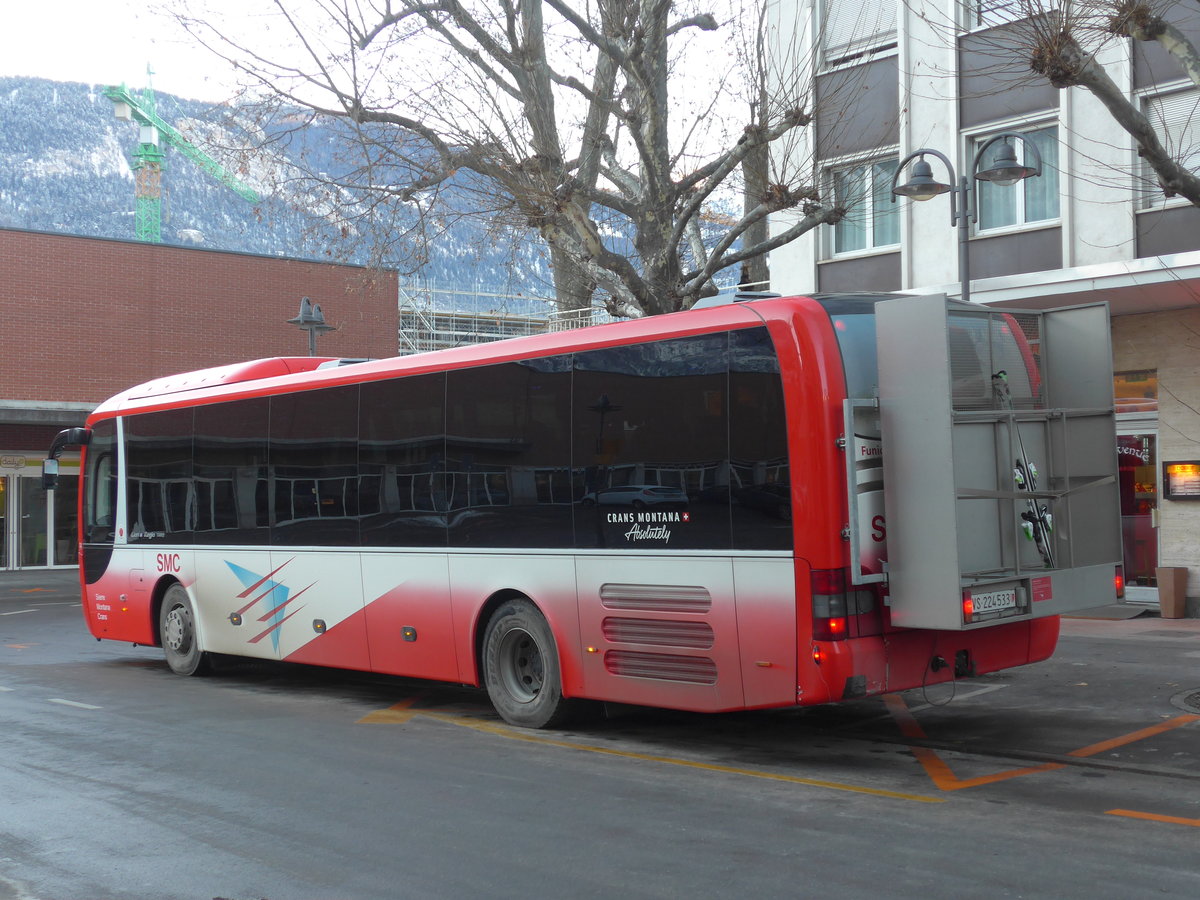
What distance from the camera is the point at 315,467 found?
39.8 feet

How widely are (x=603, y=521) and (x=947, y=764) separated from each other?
2854 mm

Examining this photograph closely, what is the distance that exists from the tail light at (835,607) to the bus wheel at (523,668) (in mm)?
2472

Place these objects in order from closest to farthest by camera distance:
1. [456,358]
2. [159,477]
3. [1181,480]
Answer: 1. [456,358]
2. [159,477]
3. [1181,480]

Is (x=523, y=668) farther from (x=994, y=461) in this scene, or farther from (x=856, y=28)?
(x=856, y=28)

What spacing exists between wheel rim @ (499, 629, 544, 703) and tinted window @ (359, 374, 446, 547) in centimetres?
112

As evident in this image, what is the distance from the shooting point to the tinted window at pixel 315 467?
38.5ft

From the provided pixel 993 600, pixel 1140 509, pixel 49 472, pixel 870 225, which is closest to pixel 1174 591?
pixel 1140 509

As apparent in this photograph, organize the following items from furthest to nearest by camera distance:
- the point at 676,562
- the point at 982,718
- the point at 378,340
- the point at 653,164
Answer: the point at 378,340 < the point at 653,164 < the point at 982,718 < the point at 676,562

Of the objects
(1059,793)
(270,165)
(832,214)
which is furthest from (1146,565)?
(270,165)

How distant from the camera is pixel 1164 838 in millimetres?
6242

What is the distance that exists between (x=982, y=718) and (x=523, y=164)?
8.06m

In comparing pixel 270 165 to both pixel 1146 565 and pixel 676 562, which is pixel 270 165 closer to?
pixel 676 562

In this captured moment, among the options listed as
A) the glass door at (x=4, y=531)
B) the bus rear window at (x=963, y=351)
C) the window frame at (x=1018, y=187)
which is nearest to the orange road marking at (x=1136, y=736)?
the bus rear window at (x=963, y=351)

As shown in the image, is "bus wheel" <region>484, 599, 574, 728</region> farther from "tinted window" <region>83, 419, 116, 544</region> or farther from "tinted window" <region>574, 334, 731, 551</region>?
"tinted window" <region>83, 419, 116, 544</region>
